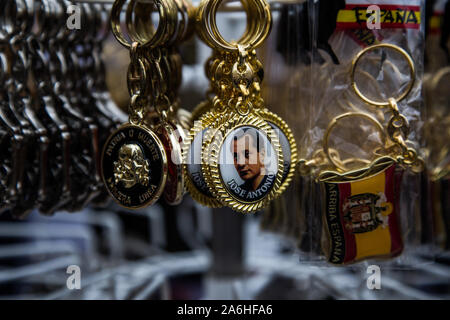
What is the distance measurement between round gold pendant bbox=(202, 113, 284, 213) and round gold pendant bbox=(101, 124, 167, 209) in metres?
0.07

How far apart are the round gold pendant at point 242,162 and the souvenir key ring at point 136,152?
0.07 m

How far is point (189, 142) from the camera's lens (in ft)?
2.27

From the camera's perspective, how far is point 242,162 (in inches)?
25.8

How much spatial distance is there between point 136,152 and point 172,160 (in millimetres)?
50

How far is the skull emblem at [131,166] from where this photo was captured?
0.66m

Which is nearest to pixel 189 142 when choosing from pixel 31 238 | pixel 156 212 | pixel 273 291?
pixel 273 291

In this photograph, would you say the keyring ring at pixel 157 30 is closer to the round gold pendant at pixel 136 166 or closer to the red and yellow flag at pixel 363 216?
the round gold pendant at pixel 136 166

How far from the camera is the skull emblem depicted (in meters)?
0.66

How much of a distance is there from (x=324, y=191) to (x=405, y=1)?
1.02 feet

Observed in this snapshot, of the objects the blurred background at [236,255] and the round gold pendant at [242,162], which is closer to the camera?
the round gold pendant at [242,162]

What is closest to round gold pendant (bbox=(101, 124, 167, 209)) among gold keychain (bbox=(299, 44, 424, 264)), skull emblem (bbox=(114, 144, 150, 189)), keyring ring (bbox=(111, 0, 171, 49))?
skull emblem (bbox=(114, 144, 150, 189))

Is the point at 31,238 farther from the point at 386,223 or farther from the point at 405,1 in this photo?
the point at 405,1

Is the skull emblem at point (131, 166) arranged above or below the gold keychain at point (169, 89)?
below

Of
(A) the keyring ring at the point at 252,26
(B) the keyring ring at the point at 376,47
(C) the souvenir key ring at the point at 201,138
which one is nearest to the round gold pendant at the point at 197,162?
(C) the souvenir key ring at the point at 201,138
